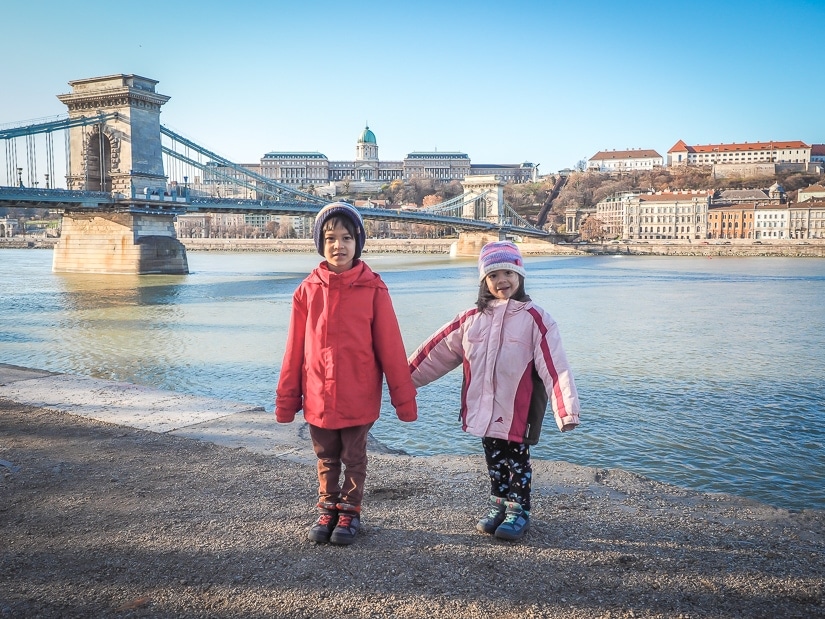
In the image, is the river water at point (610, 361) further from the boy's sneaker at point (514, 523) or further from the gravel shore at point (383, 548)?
the boy's sneaker at point (514, 523)

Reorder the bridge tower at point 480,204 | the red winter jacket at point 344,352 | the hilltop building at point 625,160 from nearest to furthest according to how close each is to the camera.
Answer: the red winter jacket at point 344,352, the bridge tower at point 480,204, the hilltop building at point 625,160

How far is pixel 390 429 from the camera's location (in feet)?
17.1

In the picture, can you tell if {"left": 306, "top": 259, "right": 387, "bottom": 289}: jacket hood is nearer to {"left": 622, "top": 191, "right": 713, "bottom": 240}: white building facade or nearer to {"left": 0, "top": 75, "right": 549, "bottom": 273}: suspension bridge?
{"left": 0, "top": 75, "right": 549, "bottom": 273}: suspension bridge

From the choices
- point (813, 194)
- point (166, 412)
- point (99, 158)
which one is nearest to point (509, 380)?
point (166, 412)

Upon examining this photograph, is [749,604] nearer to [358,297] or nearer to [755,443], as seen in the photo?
[358,297]

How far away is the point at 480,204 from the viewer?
6269cm

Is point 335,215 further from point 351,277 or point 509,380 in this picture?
point 509,380

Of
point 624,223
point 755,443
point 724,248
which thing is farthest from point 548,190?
point 755,443

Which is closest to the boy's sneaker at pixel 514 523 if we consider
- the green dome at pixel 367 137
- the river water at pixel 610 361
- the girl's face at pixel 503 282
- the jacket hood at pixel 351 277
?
the girl's face at pixel 503 282

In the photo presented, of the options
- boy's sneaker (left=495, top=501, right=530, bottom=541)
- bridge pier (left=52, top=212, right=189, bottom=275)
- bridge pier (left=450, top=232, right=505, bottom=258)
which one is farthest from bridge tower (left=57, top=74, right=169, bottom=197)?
bridge pier (left=450, top=232, right=505, bottom=258)

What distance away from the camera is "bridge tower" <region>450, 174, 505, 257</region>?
54344 millimetres

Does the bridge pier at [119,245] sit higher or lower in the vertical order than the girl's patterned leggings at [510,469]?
higher

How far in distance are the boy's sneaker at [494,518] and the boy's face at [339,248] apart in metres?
0.92

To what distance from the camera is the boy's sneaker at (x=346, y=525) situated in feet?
7.33
